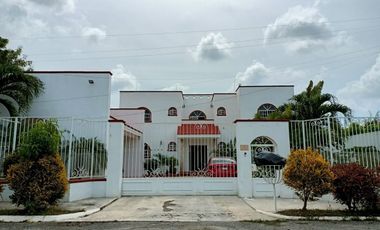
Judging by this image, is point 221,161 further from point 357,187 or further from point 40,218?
point 40,218

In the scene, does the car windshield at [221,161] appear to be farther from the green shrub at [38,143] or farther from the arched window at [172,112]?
the arched window at [172,112]

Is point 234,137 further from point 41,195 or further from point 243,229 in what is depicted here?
point 41,195

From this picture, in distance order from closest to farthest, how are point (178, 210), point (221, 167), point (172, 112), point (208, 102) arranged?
point (178, 210) → point (221, 167) → point (172, 112) → point (208, 102)

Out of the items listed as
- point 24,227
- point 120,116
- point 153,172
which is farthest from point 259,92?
point 24,227

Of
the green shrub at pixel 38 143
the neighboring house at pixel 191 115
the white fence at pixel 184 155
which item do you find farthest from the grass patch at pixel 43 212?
the neighboring house at pixel 191 115

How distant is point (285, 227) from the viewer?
7.24 meters

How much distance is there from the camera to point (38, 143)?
8.80 m

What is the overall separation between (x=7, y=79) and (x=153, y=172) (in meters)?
7.58

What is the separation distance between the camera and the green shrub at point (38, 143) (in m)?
8.73

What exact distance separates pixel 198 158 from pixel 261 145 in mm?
2639

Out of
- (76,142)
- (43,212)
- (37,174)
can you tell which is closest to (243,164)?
(76,142)

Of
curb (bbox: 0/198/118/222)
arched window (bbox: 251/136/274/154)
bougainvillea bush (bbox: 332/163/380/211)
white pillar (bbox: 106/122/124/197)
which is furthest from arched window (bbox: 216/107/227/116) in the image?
curb (bbox: 0/198/118/222)

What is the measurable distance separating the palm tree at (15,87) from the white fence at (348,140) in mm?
12333

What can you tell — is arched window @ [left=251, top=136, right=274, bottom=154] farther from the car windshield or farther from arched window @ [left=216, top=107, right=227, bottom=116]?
arched window @ [left=216, top=107, right=227, bottom=116]
